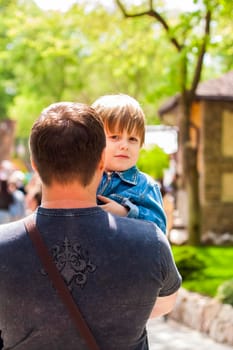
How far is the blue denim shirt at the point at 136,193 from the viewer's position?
260 cm

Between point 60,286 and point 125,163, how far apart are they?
68 centimetres

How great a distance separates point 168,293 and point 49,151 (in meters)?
0.61

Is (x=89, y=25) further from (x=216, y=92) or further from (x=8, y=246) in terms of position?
(x=8, y=246)

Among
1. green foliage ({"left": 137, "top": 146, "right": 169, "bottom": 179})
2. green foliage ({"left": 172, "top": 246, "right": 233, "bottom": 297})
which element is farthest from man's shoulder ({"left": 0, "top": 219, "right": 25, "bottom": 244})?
green foliage ({"left": 137, "top": 146, "right": 169, "bottom": 179})

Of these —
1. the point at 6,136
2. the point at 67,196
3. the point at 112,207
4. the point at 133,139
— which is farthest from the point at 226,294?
the point at 6,136

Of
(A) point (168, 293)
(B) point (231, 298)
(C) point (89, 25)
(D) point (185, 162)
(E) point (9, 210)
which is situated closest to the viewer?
(A) point (168, 293)

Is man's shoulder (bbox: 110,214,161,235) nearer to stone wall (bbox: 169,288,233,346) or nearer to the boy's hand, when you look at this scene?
the boy's hand

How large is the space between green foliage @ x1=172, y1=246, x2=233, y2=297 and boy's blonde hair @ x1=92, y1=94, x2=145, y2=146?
7569 millimetres

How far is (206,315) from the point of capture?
30.0ft

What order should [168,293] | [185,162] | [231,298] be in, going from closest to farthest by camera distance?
[168,293] → [231,298] → [185,162]

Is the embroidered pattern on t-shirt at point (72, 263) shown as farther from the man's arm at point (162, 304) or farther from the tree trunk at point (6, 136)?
the tree trunk at point (6, 136)

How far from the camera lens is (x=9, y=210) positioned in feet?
43.0

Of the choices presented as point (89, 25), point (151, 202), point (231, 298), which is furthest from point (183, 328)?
point (89, 25)

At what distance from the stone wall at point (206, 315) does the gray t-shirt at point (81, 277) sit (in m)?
6.34
